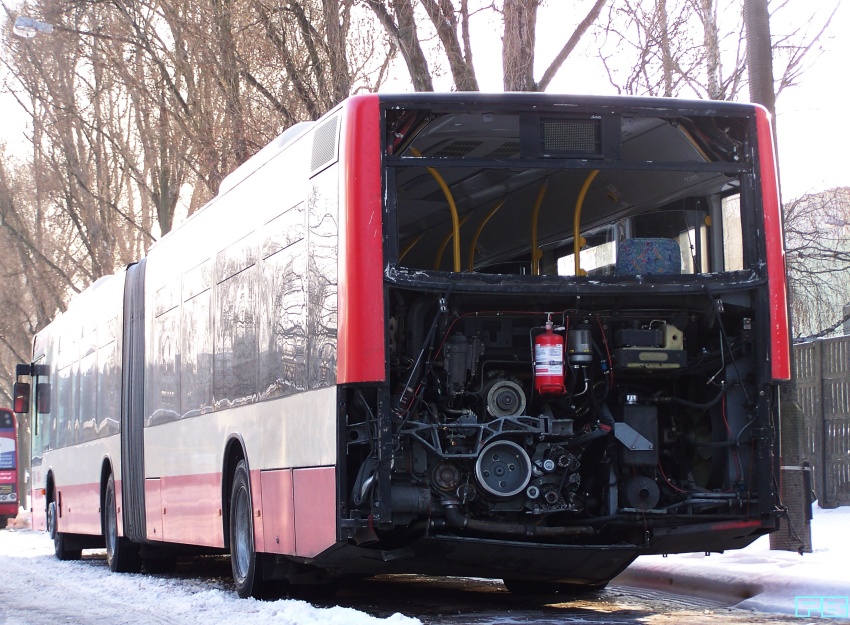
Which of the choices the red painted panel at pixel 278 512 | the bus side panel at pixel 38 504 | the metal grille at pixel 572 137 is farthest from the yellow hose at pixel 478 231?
the bus side panel at pixel 38 504

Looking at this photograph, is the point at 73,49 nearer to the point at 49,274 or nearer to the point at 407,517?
the point at 49,274

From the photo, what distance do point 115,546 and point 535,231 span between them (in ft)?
25.8

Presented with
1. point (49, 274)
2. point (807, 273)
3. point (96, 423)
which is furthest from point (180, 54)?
point (49, 274)

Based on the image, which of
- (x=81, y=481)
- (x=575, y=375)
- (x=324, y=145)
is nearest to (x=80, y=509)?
(x=81, y=481)

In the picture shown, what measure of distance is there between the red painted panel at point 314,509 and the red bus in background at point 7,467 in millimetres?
25306

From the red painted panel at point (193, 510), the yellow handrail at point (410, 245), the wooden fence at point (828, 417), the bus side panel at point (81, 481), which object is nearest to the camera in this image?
the yellow handrail at point (410, 245)

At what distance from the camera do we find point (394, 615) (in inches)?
328

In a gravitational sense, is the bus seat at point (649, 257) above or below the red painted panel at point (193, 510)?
above

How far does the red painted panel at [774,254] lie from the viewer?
8766mm

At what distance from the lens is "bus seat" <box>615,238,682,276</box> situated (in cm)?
928

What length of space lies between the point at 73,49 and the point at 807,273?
17111mm

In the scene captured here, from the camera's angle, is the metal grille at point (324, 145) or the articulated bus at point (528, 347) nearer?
the articulated bus at point (528, 347)

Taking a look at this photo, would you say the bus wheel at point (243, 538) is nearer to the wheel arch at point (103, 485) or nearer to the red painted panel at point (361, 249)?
the red painted panel at point (361, 249)

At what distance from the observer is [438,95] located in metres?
8.61
